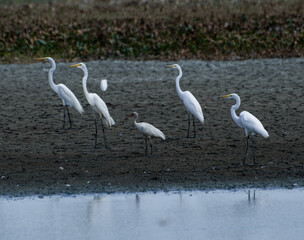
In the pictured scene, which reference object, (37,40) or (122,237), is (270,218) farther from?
(37,40)

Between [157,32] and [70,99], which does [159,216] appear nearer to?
[70,99]

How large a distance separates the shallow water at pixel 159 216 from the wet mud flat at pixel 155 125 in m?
0.28

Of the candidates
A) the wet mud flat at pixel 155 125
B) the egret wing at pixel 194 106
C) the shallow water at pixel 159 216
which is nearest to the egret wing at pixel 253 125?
the wet mud flat at pixel 155 125

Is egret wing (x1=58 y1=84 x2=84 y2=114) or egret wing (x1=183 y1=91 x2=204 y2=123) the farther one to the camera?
Result: egret wing (x1=58 y1=84 x2=84 y2=114)

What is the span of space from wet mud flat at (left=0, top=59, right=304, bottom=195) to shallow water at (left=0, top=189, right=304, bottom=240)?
0.91 feet

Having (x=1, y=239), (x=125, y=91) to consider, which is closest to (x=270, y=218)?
(x=1, y=239)

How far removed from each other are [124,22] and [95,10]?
1.95 m

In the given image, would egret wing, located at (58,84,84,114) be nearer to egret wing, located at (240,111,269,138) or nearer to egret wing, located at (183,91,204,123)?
egret wing, located at (183,91,204,123)

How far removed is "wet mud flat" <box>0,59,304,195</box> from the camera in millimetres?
9484

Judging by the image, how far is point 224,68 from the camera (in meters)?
16.5

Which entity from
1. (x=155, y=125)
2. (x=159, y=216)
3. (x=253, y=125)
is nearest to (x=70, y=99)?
(x=155, y=125)

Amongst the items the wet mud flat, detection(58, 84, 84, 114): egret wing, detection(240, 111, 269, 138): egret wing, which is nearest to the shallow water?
the wet mud flat

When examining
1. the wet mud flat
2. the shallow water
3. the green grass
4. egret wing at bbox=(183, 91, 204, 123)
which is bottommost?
the shallow water

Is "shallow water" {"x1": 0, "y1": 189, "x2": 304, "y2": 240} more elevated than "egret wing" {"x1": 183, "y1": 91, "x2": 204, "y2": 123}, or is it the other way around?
"egret wing" {"x1": 183, "y1": 91, "x2": 204, "y2": 123}
